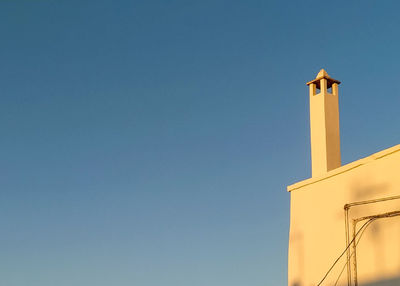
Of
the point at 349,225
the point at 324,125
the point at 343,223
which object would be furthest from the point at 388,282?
the point at 324,125

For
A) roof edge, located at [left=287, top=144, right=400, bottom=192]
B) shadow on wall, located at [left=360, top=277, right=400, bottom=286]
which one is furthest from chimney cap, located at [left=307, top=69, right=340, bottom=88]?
shadow on wall, located at [left=360, top=277, right=400, bottom=286]

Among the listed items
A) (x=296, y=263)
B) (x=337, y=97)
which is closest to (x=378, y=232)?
(x=296, y=263)

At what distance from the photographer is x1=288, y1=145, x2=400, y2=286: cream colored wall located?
13.5m

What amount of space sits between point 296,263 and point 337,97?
18.6ft

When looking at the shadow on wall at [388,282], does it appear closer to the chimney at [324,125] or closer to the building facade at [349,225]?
the building facade at [349,225]

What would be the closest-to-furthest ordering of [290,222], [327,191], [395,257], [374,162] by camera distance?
[395,257] → [374,162] → [327,191] → [290,222]

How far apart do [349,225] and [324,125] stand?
4495 millimetres

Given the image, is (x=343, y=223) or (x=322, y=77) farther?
(x=322, y=77)

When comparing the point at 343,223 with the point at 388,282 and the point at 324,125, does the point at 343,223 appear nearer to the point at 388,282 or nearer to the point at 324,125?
the point at 388,282

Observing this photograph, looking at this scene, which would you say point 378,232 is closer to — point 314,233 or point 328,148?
point 314,233

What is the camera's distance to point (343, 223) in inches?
579

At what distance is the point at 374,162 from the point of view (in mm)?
14148

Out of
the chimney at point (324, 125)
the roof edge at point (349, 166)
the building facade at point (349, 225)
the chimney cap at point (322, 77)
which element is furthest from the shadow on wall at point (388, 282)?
the chimney cap at point (322, 77)

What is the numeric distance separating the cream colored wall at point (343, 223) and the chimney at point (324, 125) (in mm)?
2022
